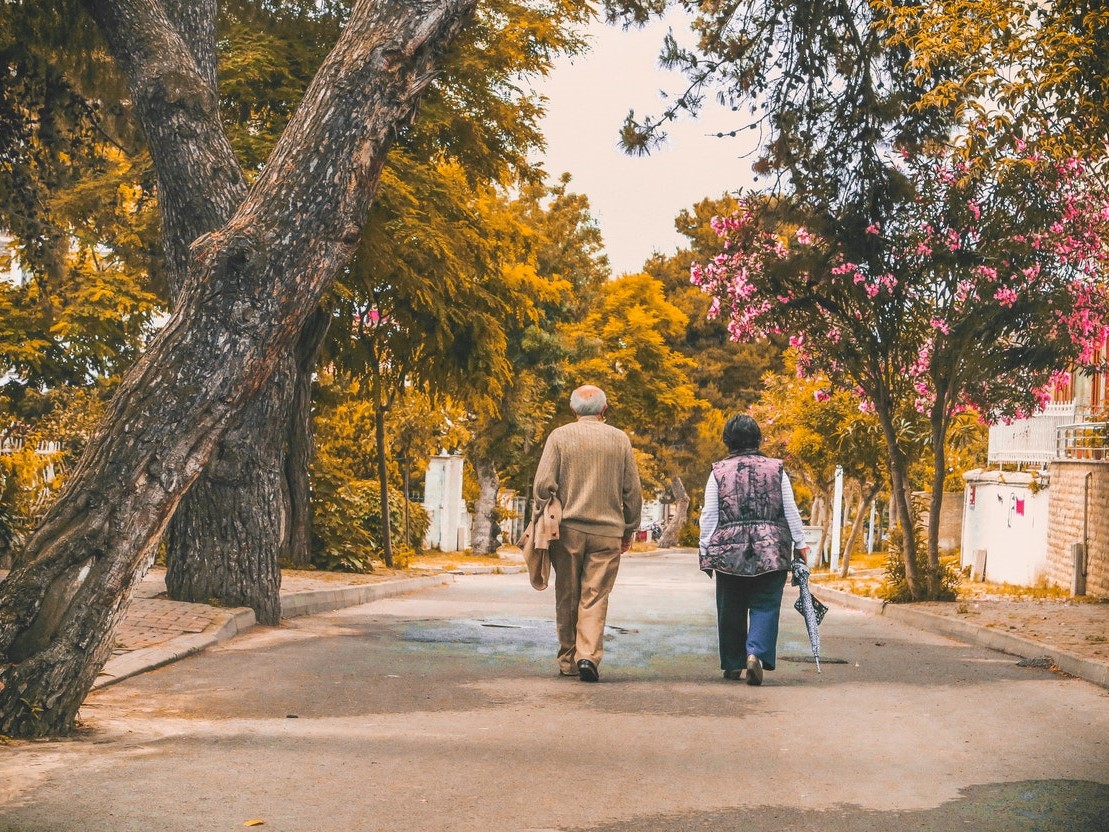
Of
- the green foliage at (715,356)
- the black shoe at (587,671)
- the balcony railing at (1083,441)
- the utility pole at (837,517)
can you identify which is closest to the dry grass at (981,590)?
the balcony railing at (1083,441)

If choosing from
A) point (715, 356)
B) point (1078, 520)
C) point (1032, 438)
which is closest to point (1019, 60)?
point (1078, 520)

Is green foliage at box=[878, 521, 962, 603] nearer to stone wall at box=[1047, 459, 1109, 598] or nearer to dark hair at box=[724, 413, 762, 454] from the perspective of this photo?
stone wall at box=[1047, 459, 1109, 598]

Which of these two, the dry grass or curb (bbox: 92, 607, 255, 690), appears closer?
curb (bbox: 92, 607, 255, 690)

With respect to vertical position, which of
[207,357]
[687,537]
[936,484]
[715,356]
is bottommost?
[687,537]

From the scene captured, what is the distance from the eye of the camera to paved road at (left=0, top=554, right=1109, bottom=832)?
5.36 meters

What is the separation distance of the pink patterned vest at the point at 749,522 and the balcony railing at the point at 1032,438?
13.6m

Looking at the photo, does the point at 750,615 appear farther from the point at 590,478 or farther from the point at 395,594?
the point at 395,594

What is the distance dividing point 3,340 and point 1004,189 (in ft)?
53.3

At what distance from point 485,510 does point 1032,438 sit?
664 inches

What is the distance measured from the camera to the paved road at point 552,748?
5363 mm

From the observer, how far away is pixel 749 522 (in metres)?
9.94

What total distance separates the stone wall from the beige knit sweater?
1259cm

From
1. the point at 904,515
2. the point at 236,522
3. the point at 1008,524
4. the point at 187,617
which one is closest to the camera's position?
the point at 187,617

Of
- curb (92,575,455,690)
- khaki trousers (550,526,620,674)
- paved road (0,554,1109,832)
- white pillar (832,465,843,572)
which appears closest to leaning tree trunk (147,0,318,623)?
curb (92,575,455,690)
